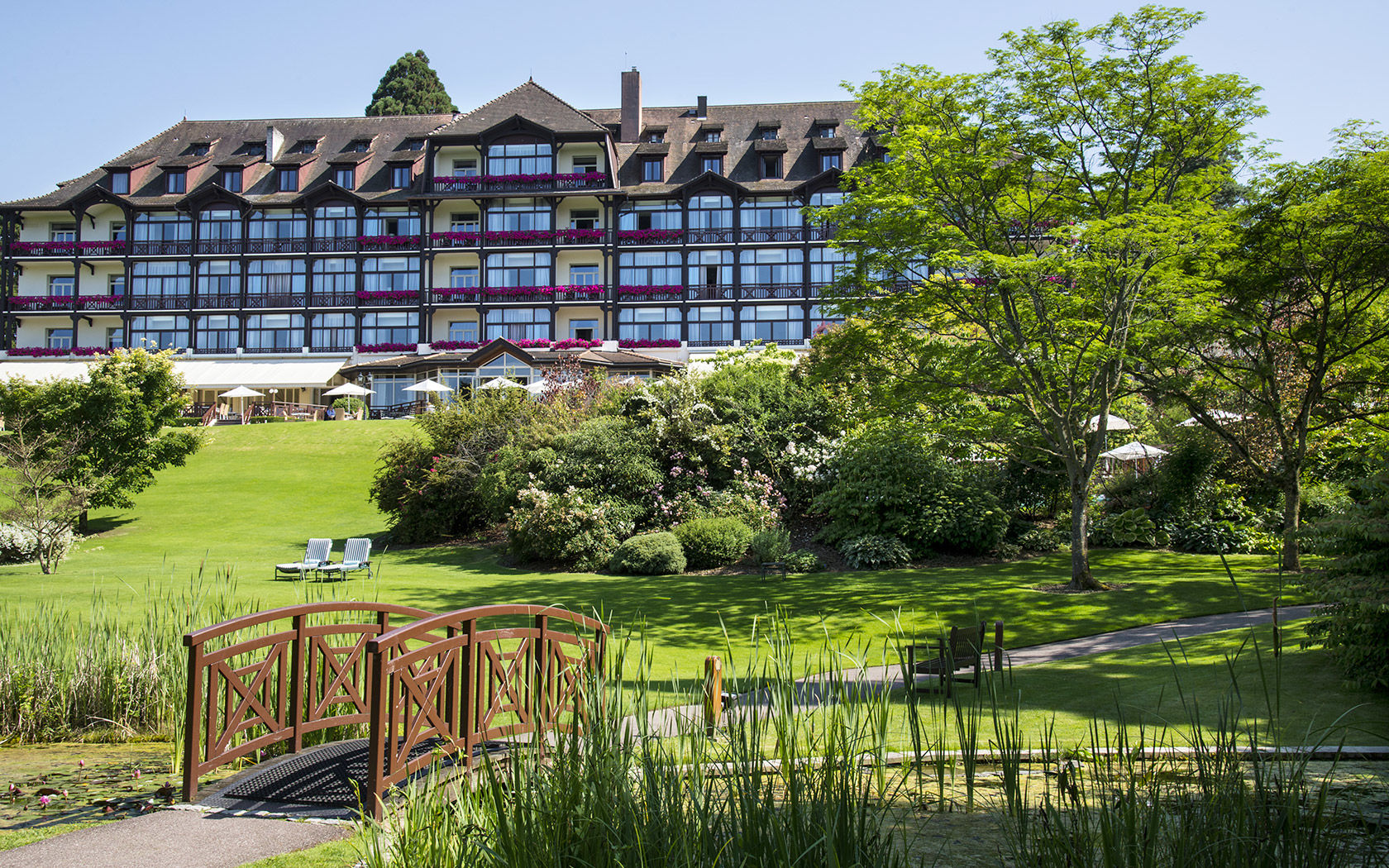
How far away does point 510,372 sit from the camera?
41.2 m

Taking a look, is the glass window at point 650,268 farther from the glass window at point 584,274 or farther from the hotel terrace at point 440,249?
the glass window at point 584,274

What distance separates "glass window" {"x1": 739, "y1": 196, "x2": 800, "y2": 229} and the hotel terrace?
9cm

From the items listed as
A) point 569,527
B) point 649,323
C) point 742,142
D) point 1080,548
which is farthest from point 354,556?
point 742,142

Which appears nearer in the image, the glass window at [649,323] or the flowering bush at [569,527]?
the flowering bush at [569,527]

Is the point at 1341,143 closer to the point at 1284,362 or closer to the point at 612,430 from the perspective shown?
the point at 1284,362

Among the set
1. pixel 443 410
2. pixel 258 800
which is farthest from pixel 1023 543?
pixel 258 800

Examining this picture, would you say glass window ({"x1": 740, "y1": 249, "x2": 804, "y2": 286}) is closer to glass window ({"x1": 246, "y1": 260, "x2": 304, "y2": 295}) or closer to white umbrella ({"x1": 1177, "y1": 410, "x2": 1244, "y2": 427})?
glass window ({"x1": 246, "y1": 260, "x2": 304, "y2": 295})

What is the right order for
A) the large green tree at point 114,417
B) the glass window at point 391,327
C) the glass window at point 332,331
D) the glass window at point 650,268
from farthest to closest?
the glass window at point 332,331 → the glass window at point 391,327 → the glass window at point 650,268 → the large green tree at point 114,417

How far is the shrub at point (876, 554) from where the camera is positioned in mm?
17438

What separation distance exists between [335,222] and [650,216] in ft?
56.8

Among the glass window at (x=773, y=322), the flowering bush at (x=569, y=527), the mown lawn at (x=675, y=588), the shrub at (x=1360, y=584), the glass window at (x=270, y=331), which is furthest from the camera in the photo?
the glass window at (x=270, y=331)

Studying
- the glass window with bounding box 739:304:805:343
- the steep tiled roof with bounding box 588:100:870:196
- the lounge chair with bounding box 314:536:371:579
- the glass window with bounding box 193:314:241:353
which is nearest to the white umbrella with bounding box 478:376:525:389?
the lounge chair with bounding box 314:536:371:579

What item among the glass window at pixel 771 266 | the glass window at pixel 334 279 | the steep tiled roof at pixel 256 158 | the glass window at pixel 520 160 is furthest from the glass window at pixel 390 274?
the glass window at pixel 771 266

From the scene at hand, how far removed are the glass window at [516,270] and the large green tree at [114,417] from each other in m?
24.9
